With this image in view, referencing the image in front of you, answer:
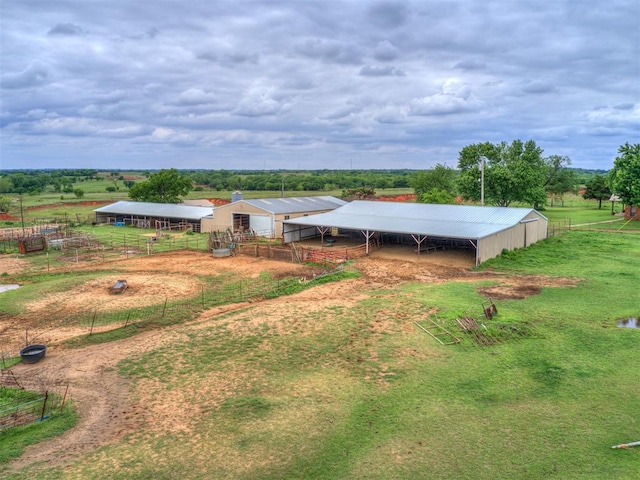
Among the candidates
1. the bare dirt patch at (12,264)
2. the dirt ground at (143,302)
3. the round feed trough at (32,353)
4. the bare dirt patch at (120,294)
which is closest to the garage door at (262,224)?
the dirt ground at (143,302)

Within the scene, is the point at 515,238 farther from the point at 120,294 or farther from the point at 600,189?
the point at 600,189

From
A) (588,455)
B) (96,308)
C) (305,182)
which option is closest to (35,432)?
(96,308)

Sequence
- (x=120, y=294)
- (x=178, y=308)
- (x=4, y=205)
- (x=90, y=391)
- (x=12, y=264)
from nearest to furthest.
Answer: (x=90, y=391) → (x=178, y=308) → (x=120, y=294) → (x=12, y=264) → (x=4, y=205)

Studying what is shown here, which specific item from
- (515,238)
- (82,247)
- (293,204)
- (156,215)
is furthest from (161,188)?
(515,238)

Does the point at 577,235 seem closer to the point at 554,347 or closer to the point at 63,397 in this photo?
the point at 554,347

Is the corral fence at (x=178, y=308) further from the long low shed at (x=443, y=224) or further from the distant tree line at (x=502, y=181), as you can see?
the distant tree line at (x=502, y=181)

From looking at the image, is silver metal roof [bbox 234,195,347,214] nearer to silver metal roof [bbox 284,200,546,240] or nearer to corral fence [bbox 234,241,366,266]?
silver metal roof [bbox 284,200,546,240]
